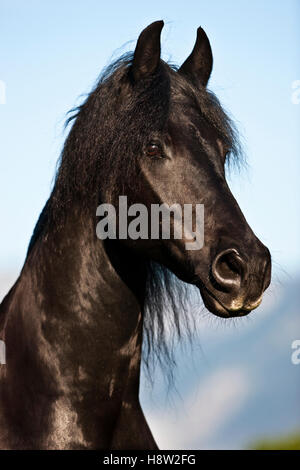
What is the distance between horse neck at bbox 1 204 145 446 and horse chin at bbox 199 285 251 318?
0.60 m

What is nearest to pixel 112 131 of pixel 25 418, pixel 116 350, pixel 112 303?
pixel 112 303

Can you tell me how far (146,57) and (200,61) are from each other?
655 millimetres

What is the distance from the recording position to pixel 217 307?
403 cm

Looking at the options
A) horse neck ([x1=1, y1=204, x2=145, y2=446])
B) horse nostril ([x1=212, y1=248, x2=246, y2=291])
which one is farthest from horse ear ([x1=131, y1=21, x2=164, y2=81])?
horse nostril ([x1=212, y1=248, x2=246, y2=291])

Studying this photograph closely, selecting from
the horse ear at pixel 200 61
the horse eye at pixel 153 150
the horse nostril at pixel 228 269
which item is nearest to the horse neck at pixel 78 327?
the horse eye at pixel 153 150

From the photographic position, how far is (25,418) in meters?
4.35

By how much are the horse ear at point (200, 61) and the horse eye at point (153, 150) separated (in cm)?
101

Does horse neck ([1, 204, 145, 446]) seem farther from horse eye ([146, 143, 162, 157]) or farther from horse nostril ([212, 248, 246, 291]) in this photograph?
horse nostril ([212, 248, 246, 291])

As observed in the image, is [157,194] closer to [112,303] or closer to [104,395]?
[112,303]

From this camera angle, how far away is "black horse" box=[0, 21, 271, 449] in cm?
428

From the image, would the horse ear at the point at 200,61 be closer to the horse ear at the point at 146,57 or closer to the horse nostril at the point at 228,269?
the horse ear at the point at 146,57

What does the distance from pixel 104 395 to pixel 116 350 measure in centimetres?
26

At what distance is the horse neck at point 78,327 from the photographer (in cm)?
Result: 438

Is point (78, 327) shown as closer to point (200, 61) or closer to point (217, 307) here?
point (217, 307)
